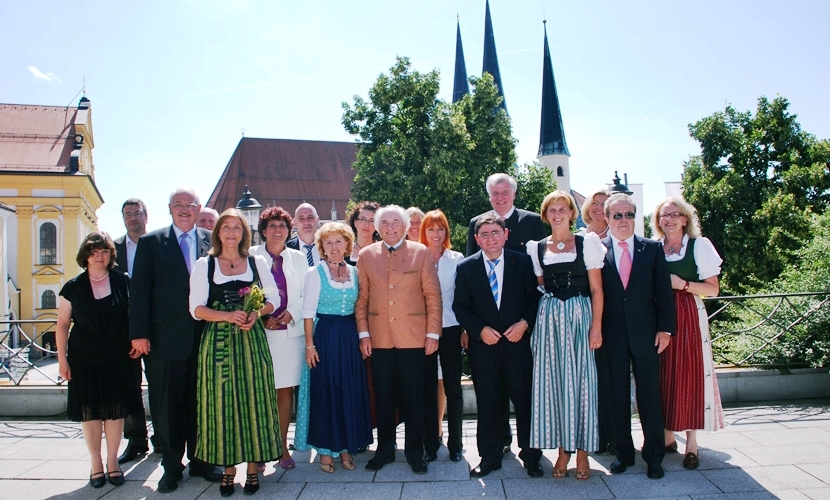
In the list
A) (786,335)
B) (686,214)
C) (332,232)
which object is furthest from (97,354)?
(786,335)

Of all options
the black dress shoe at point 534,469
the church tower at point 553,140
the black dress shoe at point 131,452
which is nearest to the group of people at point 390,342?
the black dress shoe at point 534,469

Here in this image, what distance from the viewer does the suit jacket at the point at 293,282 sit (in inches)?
190

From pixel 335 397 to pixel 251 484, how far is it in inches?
33.1

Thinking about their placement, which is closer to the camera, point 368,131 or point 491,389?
point 491,389

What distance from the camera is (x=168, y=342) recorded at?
4.43 m

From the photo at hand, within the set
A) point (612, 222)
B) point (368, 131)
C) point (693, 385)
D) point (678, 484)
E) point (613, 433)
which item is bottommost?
point (678, 484)

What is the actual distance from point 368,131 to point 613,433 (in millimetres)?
22241

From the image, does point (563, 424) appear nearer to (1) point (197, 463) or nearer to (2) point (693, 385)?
(2) point (693, 385)

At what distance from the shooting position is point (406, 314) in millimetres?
4562

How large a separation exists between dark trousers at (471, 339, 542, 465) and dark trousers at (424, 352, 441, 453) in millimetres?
376

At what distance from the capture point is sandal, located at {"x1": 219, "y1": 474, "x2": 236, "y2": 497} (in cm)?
415

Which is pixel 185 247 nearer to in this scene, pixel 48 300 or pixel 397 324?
pixel 397 324

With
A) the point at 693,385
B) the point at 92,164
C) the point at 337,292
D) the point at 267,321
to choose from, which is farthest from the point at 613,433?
the point at 92,164

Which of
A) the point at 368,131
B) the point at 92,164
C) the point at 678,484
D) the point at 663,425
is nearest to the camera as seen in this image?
the point at 678,484
